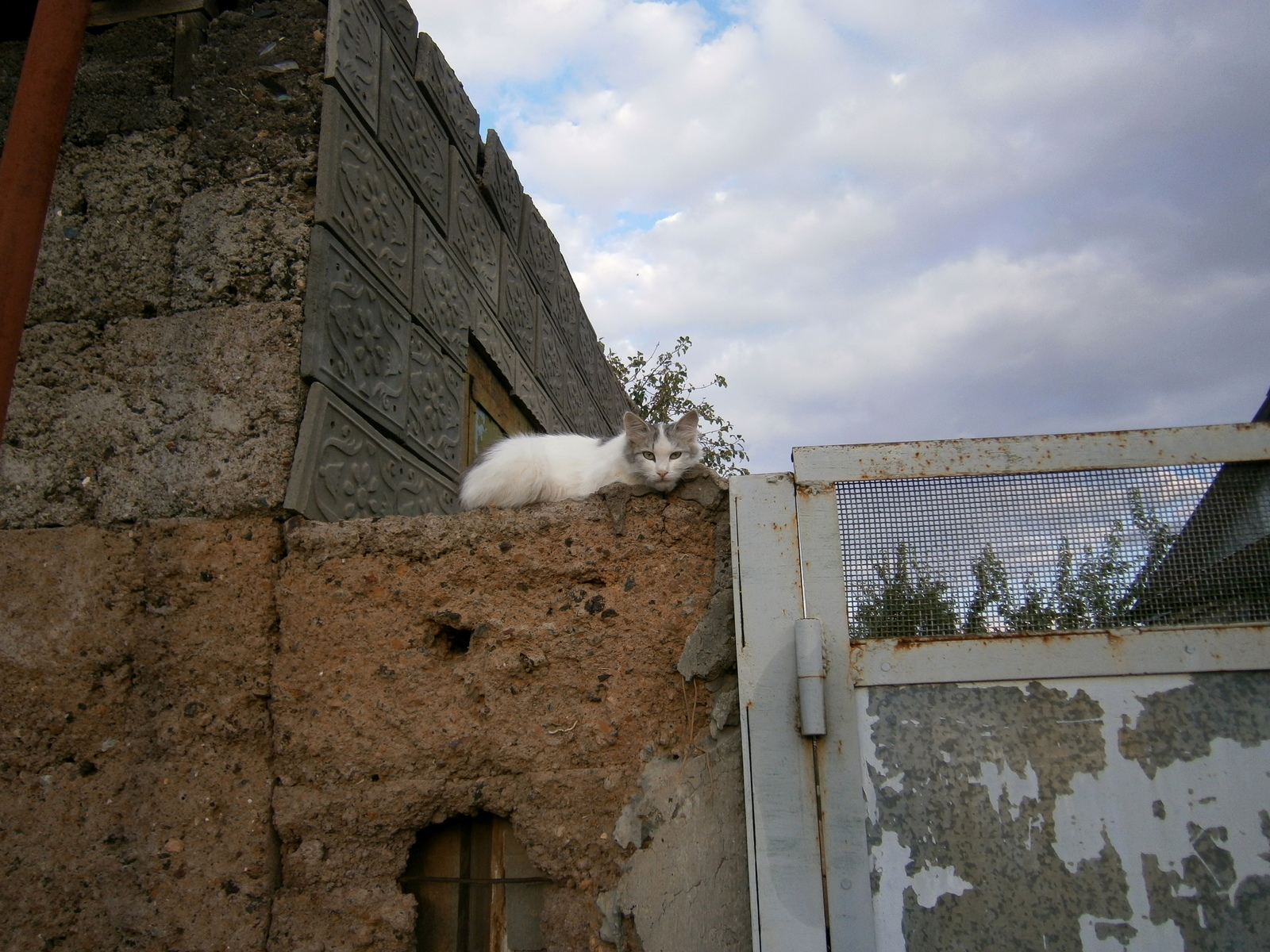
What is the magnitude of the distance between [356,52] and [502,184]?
1740 mm

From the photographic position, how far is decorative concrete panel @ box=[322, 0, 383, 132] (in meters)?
2.95

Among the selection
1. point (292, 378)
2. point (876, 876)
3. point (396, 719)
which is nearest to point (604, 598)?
point (396, 719)

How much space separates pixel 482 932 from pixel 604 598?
914mm

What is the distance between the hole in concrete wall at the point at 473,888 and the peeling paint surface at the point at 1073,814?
3.11ft

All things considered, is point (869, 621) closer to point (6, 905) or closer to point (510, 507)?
point (510, 507)

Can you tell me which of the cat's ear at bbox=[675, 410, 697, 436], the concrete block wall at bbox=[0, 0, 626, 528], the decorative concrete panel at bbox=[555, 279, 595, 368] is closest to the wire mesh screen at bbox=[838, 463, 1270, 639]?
the cat's ear at bbox=[675, 410, 697, 436]

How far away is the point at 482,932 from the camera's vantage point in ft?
7.59

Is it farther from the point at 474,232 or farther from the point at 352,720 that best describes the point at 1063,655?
the point at 474,232

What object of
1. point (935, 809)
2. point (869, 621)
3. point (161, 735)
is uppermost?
point (869, 621)

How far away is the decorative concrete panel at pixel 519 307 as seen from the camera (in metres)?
4.71

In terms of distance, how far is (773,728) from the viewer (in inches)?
77.8

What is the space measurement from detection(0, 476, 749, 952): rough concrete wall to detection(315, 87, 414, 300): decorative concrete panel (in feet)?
3.45

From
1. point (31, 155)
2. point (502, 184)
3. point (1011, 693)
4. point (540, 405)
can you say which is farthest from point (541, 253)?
point (1011, 693)

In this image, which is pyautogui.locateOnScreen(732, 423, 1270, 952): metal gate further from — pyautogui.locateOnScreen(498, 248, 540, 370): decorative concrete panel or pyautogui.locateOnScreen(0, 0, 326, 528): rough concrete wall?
pyautogui.locateOnScreen(498, 248, 540, 370): decorative concrete panel
